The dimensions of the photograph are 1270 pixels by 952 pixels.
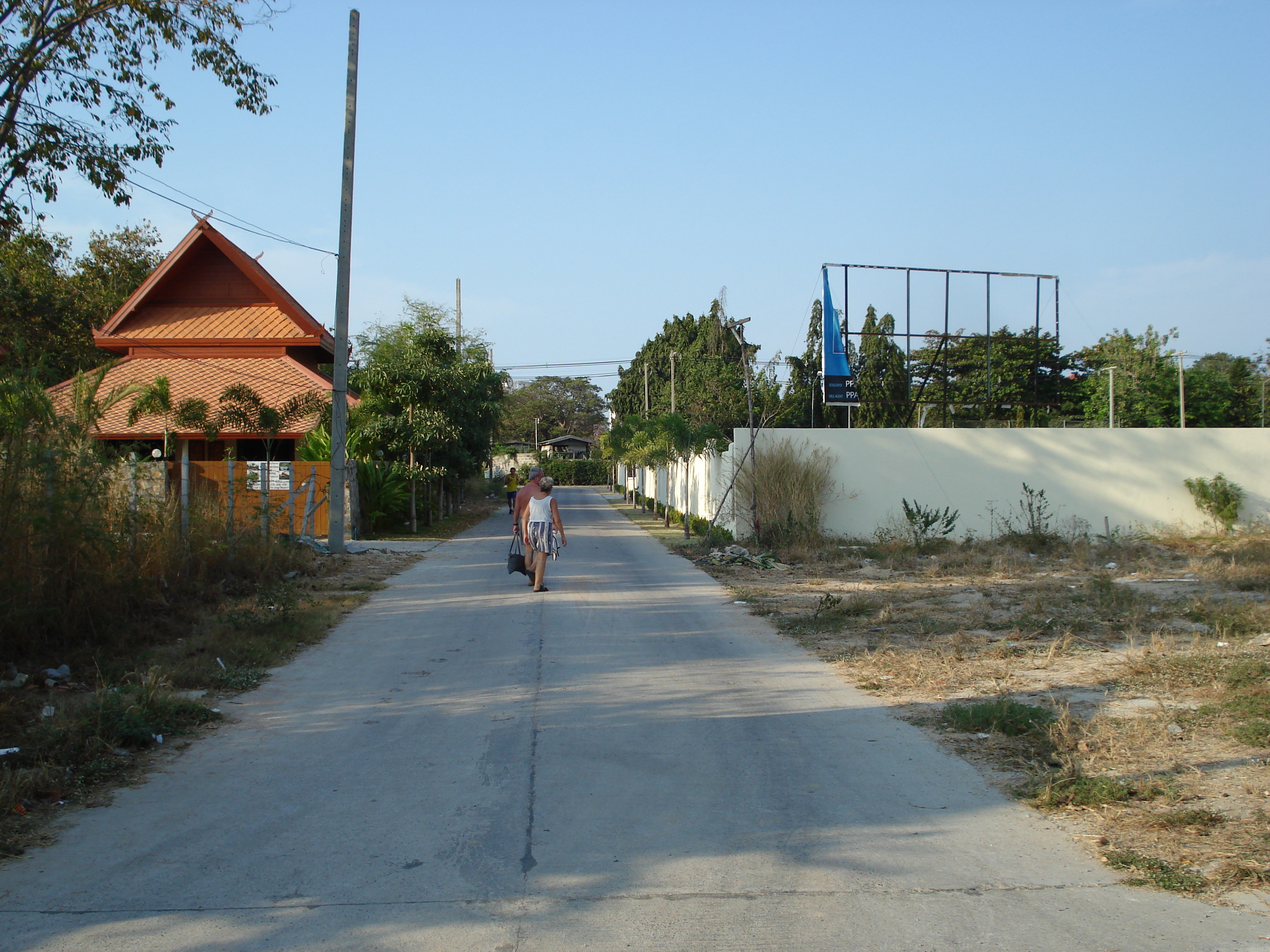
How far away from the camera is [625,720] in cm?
680

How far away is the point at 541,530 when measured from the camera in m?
13.3

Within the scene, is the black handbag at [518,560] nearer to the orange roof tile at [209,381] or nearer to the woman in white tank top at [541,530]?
the woman in white tank top at [541,530]

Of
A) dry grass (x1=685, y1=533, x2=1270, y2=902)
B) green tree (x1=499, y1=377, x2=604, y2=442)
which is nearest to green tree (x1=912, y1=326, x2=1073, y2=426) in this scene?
dry grass (x1=685, y1=533, x2=1270, y2=902)

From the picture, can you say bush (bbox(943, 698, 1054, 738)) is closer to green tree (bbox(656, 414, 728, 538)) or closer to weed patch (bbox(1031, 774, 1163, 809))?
weed patch (bbox(1031, 774, 1163, 809))

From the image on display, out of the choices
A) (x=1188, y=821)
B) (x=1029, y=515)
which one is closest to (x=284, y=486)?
(x=1029, y=515)

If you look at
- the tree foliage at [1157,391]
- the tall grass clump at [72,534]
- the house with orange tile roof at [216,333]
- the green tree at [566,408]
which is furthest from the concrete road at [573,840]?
the green tree at [566,408]

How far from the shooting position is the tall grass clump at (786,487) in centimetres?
1998

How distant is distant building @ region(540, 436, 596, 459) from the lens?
93.3 m

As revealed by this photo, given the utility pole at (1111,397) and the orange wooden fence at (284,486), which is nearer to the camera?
the orange wooden fence at (284,486)

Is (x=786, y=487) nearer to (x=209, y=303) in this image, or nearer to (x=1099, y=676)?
(x=1099, y=676)

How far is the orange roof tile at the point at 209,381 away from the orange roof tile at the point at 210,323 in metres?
0.69

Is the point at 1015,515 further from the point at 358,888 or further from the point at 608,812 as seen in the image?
the point at 358,888

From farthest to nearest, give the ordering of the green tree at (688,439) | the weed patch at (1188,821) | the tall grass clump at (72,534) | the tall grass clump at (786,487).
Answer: the green tree at (688,439)
the tall grass clump at (786,487)
the tall grass clump at (72,534)
the weed patch at (1188,821)

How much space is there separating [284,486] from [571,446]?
242ft
